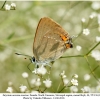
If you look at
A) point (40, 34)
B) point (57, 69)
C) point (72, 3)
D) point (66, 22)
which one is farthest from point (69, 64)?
point (40, 34)

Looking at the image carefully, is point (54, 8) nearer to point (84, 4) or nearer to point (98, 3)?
point (84, 4)

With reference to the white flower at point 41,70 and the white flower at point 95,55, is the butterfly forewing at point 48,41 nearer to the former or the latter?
the white flower at point 41,70

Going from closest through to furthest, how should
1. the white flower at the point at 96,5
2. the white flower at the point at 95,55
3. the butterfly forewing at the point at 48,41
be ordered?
the butterfly forewing at the point at 48,41 < the white flower at the point at 95,55 < the white flower at the point at 96,5

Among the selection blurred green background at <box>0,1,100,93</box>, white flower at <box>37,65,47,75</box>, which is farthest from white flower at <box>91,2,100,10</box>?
white flower at <box>37,65,47,75</box>

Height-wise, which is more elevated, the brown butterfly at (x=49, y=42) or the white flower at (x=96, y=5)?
the white flower at (x=96, y=5)

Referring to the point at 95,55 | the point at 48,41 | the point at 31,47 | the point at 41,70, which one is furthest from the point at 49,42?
the point at 31,47

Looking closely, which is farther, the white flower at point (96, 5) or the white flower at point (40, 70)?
the white flower at point (96, 5)

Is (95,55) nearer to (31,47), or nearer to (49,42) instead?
(49,42)

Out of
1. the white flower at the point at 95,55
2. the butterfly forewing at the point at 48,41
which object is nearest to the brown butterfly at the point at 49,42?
the butterfly forewing at the point at 48,41

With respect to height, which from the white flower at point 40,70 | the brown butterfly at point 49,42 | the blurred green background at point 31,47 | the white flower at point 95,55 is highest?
the blurred green background at point 31,47
